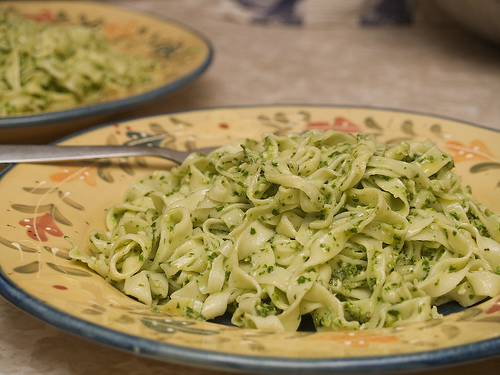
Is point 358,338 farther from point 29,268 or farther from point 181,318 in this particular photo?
point 29,268

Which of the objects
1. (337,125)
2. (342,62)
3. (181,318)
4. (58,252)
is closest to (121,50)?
(342,62)

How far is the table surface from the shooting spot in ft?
11.5

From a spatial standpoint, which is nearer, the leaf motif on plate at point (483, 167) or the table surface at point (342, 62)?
the leaf motif on plate at point (483, 167)

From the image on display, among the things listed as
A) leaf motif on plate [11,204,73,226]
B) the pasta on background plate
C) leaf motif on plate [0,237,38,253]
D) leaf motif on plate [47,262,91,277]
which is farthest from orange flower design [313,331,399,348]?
leaf motif on plate [11,204,73,226]

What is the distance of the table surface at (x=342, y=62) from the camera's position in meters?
3.51

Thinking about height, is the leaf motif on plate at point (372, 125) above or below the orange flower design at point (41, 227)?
above

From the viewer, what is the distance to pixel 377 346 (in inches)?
45.8

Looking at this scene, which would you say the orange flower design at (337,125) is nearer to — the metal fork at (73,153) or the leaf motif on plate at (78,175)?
the metal fork at (73,153)

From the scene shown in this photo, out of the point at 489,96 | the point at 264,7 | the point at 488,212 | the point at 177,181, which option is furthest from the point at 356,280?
the point at 264,7

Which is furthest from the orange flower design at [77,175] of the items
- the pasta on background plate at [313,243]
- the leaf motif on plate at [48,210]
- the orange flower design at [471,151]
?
the orange flower design at [471,151]

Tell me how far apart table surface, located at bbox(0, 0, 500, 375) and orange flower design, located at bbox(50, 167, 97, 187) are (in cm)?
105

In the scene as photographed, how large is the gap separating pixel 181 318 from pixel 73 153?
2.70ft

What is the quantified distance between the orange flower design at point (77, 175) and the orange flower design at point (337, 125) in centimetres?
83

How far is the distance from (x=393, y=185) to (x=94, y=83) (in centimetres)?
177
